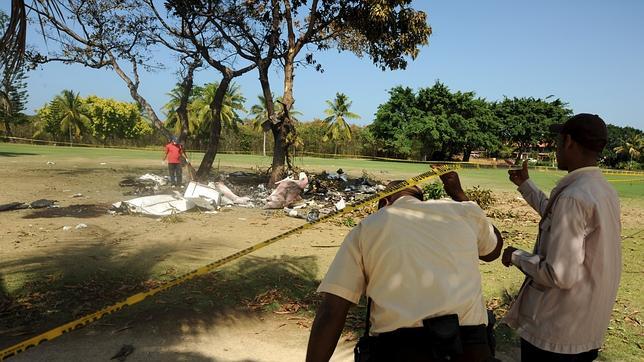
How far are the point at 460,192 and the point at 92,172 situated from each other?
59.5 ft

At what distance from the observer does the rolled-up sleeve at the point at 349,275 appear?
164cm

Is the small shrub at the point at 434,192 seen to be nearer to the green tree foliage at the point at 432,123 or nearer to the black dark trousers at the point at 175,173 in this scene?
the black dark trousers at the point at 175,173

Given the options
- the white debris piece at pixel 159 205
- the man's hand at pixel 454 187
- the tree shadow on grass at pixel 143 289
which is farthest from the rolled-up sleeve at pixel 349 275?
the white debris piece at pixel 159 205

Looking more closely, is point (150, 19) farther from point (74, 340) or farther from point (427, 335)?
point (427, 335)

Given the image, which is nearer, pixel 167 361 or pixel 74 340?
pixel 167 361

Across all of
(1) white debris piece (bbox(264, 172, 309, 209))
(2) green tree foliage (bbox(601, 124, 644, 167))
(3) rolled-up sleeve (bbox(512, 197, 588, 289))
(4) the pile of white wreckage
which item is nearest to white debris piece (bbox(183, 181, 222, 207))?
(4) the pile of white wreckage

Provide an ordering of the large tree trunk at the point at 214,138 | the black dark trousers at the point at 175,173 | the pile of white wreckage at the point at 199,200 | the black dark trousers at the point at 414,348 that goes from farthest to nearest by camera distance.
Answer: the large tree trunk at the point at 214,138 → the black dark trousers at the point at 175,173 → the pile of white wreckage at the point at 199,200 → the black dark trousers at the point at 414,348

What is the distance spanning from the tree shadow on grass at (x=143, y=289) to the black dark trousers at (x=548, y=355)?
92.9 inches

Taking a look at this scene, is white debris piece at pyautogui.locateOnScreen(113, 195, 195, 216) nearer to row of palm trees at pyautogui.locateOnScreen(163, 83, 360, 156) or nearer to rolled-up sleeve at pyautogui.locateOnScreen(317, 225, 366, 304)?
rolled-up sleeve at pyautogui.locateOnScreen(317, 225, 366, 304)

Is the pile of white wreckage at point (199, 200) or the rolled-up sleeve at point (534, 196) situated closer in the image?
the rolled-up sleeve at point (534, 196)

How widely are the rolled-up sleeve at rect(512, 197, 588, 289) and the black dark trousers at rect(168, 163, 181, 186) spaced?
13.3 m

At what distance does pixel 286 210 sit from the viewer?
11.0 meters

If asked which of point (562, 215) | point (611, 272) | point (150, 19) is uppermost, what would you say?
point (150, 19)

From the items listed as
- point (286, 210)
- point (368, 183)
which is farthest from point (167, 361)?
point (368, 183)
